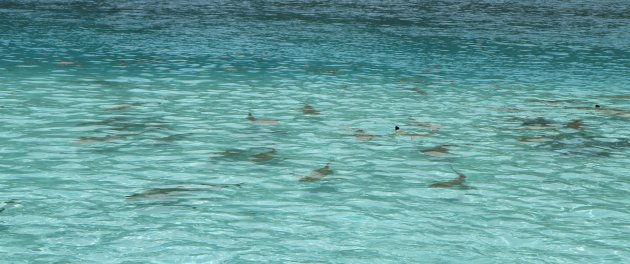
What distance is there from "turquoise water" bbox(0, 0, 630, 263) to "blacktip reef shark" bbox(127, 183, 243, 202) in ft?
0.17

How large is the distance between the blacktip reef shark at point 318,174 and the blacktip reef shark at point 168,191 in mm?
1124

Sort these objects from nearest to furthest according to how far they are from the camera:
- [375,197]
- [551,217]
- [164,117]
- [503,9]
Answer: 1. [551,217]
2. [375,197]
3. [164,117]
4. [503,9]

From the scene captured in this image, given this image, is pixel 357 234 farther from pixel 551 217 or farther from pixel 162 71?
pixel 162 71

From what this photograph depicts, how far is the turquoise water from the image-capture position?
1127 centimetres

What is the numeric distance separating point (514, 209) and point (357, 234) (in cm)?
268

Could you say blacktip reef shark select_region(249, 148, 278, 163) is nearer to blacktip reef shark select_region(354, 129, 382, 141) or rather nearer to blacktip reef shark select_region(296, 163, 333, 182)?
blacktip reef shark select_region(296, 163, 333, 182)

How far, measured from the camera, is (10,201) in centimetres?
1272

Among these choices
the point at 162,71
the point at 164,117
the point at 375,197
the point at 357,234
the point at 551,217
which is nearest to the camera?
the point at 357,234

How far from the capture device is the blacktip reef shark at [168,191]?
13.1m

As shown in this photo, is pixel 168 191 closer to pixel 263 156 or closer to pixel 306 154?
pixel 263 156

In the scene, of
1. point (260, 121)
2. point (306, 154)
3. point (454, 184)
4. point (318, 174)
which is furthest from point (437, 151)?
point (260, 121)

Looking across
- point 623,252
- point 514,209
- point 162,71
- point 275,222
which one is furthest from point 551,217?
point 162,71

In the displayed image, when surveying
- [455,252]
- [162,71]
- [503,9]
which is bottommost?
[503,9]

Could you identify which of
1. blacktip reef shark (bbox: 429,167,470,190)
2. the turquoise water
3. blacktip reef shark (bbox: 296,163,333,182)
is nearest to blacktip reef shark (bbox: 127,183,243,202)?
the turquoise water
